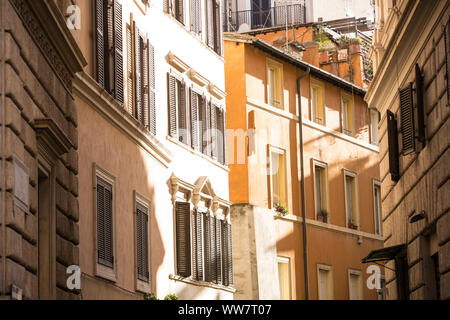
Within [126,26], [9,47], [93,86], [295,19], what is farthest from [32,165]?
[295,19]

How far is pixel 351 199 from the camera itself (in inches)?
1527

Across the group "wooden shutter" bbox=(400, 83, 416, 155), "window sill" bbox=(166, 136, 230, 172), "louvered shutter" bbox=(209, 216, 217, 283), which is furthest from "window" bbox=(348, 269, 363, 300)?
"wooden shutter" bbox=(400, 83, 416, 155)

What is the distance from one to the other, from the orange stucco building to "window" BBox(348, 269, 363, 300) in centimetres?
4

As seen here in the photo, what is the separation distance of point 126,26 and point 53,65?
682cm

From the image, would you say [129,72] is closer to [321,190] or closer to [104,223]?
[104,223]

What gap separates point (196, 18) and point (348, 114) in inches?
478

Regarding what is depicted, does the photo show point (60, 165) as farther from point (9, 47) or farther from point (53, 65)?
point (9, 47)

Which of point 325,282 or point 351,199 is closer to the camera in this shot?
point 325,282

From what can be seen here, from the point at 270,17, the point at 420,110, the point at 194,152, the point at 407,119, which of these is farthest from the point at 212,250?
the point at 270,17

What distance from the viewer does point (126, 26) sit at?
22.4 meters

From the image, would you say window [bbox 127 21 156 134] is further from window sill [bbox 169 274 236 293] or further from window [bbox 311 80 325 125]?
window [bbox 311 80 325 125]

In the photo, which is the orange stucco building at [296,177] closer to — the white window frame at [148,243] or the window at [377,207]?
the window at [377,207]

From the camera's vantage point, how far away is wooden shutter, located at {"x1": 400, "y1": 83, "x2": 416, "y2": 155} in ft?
63.0

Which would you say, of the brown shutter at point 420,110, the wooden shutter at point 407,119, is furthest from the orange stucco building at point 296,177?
the brown shutter at point 420,110
